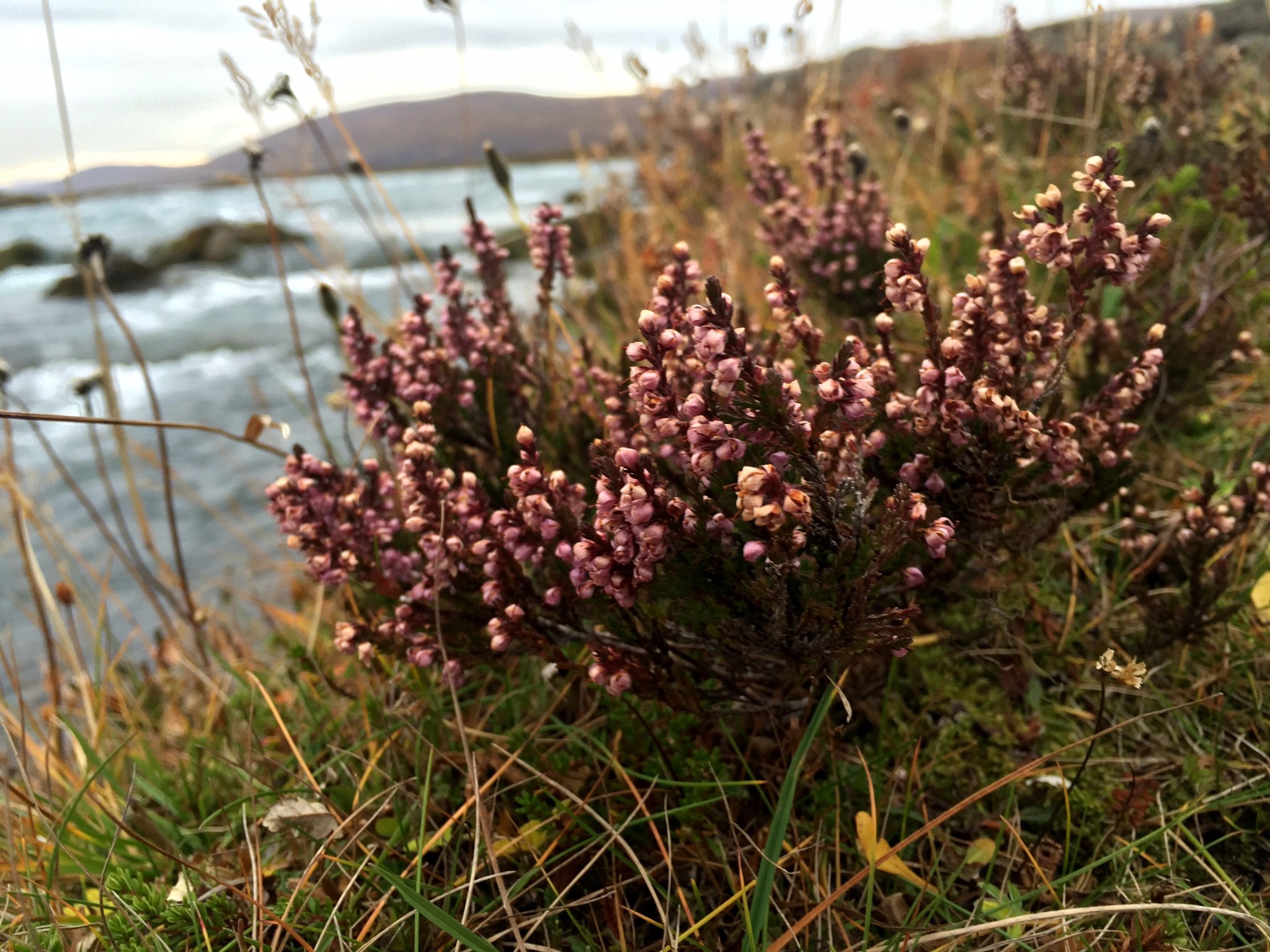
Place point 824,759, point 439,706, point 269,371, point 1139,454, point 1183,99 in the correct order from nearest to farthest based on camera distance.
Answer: point 824,759 → point 439,706 → point 1139,454 → point 1183,99 → point 269,371

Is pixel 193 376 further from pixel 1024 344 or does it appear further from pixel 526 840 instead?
pixel 1024 344

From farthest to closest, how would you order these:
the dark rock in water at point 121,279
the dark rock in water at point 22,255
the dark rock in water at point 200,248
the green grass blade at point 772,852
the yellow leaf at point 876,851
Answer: the dark rock in water at point 22,255 < the dark rock in water at point 200,248 < the dark rock in water at point 121,279 < the yellow leaf at point 876,851 < the green grass blade at point 772,852

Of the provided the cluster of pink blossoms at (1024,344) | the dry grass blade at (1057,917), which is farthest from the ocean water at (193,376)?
the dry grass blade at (1057,917)

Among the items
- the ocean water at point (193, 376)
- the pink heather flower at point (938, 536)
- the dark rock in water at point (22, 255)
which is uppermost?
the dark rock in water at point (22, 255)

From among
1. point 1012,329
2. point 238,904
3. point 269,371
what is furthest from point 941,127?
point 269,371

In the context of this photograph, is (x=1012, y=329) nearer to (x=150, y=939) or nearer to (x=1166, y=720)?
(x=1166, y=720)

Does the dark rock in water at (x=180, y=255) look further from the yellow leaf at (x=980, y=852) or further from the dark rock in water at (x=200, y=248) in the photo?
the yellow leaf at (x=980, y=852)

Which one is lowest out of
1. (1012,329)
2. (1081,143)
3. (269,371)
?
(269,371)

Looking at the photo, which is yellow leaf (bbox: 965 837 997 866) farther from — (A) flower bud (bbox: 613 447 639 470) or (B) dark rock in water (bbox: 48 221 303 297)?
(B) dark rock in water (bbox: 48 221 303 297)
